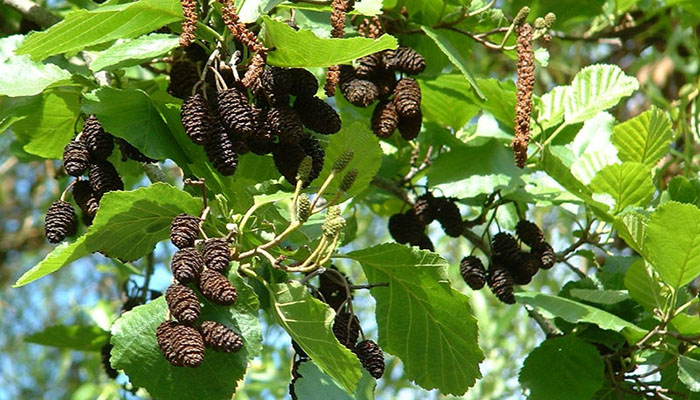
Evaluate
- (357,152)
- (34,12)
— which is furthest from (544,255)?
(34,12)

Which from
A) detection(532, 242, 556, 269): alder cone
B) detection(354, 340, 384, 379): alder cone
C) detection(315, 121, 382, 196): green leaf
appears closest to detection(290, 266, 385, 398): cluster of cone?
detection(354, 340, 384, 379): alder cone

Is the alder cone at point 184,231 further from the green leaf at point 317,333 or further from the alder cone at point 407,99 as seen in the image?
the alder cone at point 407,99

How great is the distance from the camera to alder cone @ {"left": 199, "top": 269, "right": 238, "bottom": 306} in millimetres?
1131

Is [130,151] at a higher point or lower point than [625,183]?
higher

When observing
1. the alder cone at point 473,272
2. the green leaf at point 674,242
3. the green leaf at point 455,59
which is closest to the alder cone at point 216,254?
the green leaf at point 455,59

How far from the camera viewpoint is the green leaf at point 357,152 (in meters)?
1.35

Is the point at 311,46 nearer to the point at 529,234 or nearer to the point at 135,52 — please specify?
the point at 135,52

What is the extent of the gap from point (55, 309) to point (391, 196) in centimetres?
274

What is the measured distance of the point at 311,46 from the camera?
1217 mm

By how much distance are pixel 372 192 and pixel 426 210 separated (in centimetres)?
21

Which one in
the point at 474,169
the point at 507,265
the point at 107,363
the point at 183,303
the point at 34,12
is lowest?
the point at 107,363

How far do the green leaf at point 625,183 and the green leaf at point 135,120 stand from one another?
76 cm

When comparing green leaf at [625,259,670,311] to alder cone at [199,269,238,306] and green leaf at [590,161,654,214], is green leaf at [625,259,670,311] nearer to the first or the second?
green leaf at [590,161,654,214]

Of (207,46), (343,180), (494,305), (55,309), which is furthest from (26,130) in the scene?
(55,309)
